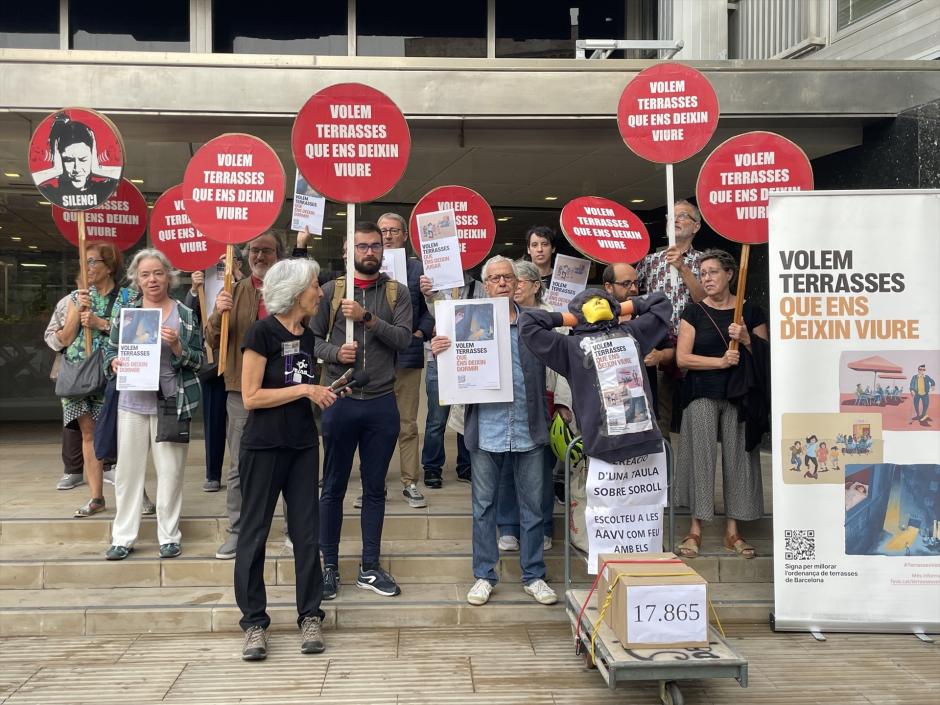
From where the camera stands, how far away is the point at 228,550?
5504 millimetres

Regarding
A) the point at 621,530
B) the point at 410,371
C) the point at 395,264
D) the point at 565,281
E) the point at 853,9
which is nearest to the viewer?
the point at 621,530

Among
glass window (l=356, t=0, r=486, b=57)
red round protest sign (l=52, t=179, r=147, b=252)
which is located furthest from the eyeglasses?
glass window (l=356, t=0, r=486, b=57)

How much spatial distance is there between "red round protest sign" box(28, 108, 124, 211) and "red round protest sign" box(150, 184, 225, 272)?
2.17 feet

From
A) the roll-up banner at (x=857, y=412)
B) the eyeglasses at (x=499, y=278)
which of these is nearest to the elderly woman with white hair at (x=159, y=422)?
the eyeglasses at (x=499, y=278)

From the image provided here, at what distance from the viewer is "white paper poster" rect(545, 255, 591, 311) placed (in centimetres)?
673

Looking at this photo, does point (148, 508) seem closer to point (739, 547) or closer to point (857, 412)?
point (739, 547)

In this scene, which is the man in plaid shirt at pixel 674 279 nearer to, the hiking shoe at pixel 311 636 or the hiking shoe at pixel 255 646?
the hiking shoe at pixel 311 636

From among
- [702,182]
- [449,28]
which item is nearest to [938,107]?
[702,182]

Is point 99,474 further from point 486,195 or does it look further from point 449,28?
point 449,28

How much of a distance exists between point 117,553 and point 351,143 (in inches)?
116

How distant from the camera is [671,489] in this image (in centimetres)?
482

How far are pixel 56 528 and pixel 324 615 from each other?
2236 millimetres

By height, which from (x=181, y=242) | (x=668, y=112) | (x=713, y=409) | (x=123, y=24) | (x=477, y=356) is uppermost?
(x=123, y=24)

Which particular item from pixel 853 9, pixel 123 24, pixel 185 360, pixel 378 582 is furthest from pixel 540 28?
pixel 378 582
